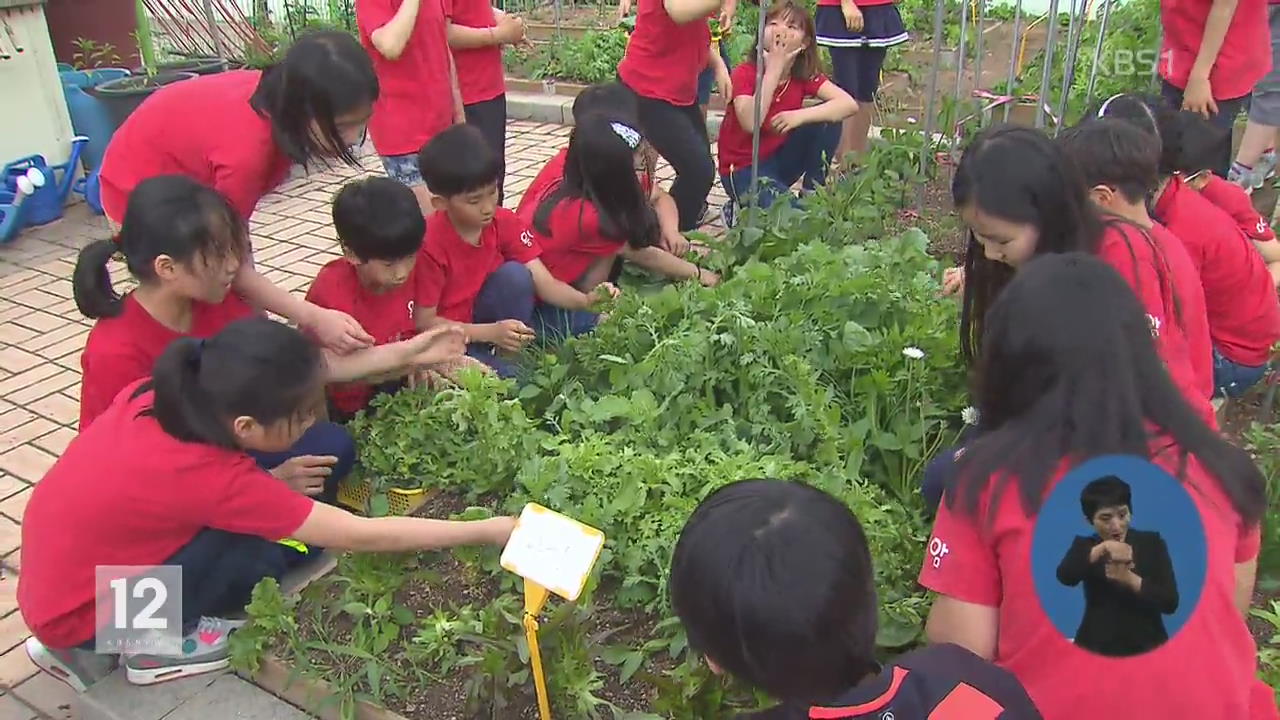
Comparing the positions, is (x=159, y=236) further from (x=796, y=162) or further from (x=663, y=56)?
(x=796, y=162)

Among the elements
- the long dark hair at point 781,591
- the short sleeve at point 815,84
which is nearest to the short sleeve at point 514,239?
the short sleeve at point 815,84

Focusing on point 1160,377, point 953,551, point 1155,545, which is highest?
point 1160,377

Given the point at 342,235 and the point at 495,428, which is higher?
the point at 342,235

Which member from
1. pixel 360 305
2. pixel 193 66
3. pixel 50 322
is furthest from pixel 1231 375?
pixel 193 66

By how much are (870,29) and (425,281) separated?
2.68m

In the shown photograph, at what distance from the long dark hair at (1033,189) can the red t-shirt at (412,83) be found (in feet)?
6.25

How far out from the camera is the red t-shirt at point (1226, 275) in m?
2.74

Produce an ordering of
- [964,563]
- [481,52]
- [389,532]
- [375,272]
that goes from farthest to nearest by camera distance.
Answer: [481,52] < [375,272] < [389,532] < [964,563]

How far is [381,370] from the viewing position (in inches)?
109

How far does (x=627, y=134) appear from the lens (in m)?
3.33

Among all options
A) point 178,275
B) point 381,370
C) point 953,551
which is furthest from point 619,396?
point 953,551

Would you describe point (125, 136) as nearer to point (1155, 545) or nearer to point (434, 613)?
point (434, 613)

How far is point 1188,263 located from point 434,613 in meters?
1.85

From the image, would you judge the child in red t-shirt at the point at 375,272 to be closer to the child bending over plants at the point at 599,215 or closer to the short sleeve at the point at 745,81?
the child bending over plants at the point at 599,215
